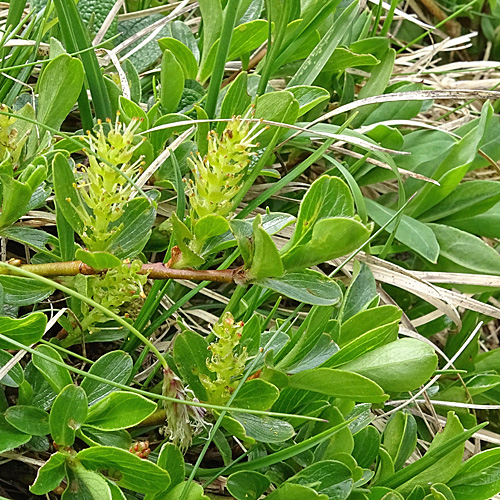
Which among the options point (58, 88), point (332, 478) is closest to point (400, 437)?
point (332, 478)

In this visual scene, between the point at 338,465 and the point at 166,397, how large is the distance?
22 cm

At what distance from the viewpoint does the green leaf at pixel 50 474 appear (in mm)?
639

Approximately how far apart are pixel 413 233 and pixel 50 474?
0.79 metres

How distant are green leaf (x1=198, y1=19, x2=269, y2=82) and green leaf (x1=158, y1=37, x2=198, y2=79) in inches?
0.8

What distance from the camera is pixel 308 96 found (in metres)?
1.00

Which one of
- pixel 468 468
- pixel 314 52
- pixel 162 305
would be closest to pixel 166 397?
pixel 162 305

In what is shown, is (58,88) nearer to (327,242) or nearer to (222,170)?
(222,170)

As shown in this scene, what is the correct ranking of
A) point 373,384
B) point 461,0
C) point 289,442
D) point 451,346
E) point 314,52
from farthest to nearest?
point 461,0
point 451,346
point 314,52
point 289,442
point 373,384

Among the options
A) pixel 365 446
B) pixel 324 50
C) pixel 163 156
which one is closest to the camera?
pixel 365 446

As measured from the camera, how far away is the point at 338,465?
74 cm

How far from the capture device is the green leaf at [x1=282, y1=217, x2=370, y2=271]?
0.61 m

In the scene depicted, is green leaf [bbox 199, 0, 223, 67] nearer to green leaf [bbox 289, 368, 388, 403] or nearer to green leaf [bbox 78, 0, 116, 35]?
green leaf [bbox 78, 0, 116, 35]

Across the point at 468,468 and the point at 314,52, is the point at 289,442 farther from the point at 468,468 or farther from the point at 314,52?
the point at 314,52

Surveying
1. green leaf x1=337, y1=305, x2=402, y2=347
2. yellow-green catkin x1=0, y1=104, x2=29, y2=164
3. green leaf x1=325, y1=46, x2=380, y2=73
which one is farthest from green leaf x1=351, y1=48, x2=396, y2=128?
yellow-green catkin x1=0, y1=104, x2=29, y2=164
